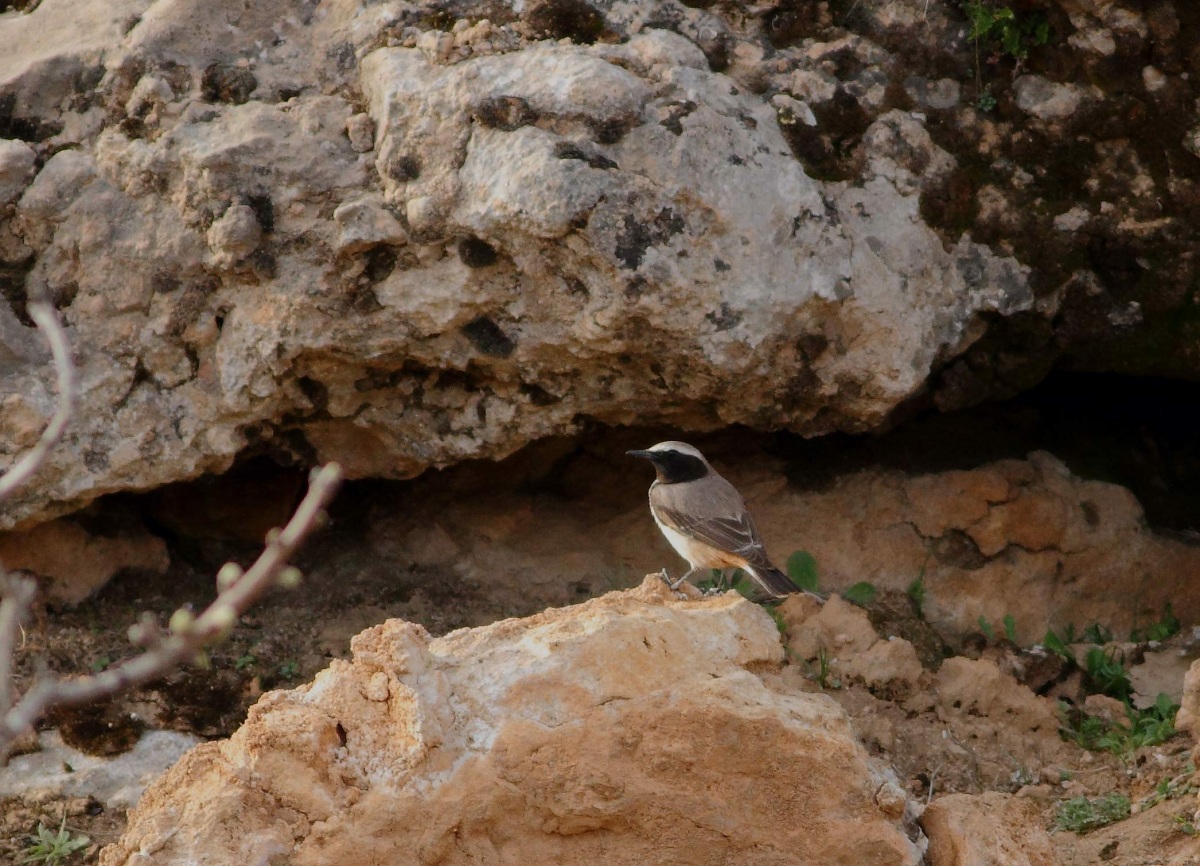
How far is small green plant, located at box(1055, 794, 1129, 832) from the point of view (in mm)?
5938

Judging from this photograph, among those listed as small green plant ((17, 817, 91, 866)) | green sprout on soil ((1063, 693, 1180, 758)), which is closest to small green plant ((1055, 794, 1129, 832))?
green sprout on soil ((1063, 693, 1180, 758))

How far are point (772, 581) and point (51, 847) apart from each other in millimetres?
3427

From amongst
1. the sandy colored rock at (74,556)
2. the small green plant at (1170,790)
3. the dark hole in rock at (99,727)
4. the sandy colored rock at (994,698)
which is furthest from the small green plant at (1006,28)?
the dark hole in rock at (99,727)

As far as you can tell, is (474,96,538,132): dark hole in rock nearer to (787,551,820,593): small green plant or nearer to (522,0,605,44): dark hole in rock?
(522,0,605,44): dark hole in rock

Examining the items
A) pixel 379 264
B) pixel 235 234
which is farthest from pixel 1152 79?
pixel 235 234

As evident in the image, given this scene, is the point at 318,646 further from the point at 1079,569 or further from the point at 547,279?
the point at 1079,569

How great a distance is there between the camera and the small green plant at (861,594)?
7.71 m

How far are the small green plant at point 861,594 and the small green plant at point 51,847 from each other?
411cm

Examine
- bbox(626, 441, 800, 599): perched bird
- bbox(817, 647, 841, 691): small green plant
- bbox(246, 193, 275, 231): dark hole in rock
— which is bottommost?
bbox(817, 647, 841, 691): small green plant

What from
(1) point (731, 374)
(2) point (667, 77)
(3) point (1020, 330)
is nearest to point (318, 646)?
(1) point (731, 374)

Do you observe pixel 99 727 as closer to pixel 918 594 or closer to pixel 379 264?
pixel 379 264

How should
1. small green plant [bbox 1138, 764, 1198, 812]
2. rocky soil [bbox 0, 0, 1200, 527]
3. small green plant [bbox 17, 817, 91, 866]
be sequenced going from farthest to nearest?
rocky soil [bbox 0, 0, 1200, 527], small green plant [bbox 1138, 764, 1198, 812], small green plant [bbox 17, 817, 91, 866]

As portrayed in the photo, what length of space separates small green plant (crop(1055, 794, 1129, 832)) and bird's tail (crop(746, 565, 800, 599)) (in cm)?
155

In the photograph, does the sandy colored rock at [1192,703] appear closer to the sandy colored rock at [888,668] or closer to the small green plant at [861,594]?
the sandy colored rock at [888,668]
